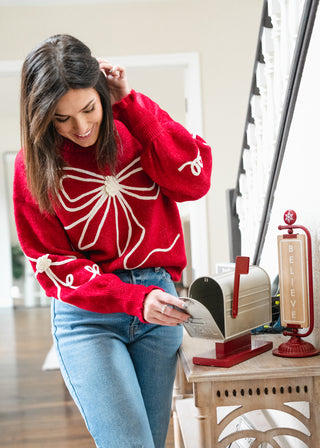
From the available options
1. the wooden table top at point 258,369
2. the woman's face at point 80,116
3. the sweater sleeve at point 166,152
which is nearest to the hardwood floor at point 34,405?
the wooden table top at point 258,369

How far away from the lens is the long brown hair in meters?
1.22

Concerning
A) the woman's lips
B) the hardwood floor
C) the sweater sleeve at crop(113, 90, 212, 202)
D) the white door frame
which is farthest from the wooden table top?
the white door frame

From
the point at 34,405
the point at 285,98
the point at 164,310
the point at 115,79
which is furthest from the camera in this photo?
the point at 34,405

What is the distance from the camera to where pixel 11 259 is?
930 cm

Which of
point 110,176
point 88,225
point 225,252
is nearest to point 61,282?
point 88,225

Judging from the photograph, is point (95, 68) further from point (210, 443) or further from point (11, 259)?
point (11, 259)

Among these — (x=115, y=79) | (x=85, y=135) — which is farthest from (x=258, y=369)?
(x=115, y=79)

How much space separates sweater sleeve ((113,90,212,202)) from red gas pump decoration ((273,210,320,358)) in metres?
0.24

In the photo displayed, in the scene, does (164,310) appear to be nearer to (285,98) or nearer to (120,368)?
(120,368)

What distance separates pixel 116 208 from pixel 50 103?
308 mm

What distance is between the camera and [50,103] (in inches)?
47.9

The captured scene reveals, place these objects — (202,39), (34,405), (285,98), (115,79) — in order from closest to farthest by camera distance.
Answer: (115,79) < (285,98) < (34,405) < (202,39)

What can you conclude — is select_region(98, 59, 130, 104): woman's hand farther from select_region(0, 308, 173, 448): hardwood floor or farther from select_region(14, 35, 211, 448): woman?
select_region(0, 308, 173, 448): hardwood floor

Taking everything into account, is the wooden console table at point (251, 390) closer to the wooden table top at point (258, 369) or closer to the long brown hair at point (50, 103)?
the wooden table top at point (258, 369)
